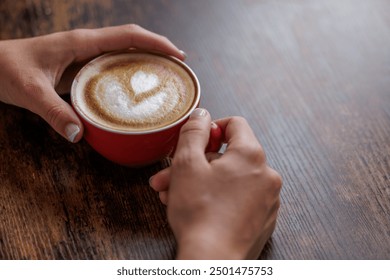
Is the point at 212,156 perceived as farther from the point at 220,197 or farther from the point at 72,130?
the point at 72,130

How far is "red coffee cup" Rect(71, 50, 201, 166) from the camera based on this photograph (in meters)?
0.90

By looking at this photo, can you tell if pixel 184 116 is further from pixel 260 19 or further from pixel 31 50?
pixel 260 19

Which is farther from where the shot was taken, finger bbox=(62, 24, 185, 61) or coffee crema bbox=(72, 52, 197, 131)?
finger bbox=(62, 24, 185, 61)

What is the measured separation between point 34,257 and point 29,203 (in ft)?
0.37

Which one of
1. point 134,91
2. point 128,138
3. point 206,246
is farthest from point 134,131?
point 206,246

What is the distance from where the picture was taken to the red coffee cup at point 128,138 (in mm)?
899

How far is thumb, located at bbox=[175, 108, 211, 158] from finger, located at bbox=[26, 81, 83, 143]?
202mm

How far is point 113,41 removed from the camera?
1090 mm

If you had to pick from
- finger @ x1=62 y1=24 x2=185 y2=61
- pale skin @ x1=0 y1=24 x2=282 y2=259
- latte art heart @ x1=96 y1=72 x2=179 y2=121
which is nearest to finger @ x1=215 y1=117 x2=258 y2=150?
pale skin @ x1=0 y1=24 x2=282 y2=259

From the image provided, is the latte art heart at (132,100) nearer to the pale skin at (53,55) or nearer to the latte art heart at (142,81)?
the latte art heart at (142,81)

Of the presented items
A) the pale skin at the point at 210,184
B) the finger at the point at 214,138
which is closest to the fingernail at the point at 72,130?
the pale skin at the point at 210,184

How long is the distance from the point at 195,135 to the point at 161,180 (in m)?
0.10

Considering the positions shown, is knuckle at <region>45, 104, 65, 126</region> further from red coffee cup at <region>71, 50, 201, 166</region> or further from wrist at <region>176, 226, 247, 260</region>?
wrist at <region>176, 226, 247, 260</region>
